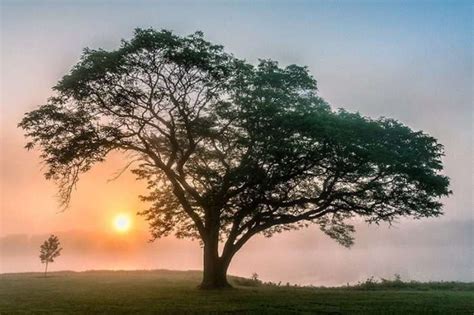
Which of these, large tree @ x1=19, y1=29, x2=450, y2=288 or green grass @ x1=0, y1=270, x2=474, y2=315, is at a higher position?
large tree @ x1=19, y1=29, x2=450, y2=288

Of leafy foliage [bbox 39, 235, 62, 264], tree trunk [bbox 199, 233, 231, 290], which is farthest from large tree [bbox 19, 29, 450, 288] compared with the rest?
leafy foliage [bbox 39, 235, 62, 264]

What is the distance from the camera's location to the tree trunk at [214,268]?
40906mm

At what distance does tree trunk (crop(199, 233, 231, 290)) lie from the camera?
4091 cm

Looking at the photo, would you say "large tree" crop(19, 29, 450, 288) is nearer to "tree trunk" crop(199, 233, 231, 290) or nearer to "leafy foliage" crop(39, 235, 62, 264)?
"tree trunk" crop(199, 233, 231, 290)

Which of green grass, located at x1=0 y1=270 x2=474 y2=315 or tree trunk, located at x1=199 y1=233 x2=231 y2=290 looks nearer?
green grass, located at x1=0 y1=270 x2=474 y2=315

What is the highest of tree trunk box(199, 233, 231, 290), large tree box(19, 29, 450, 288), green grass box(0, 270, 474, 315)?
large tree box(19, 29, 450, 288)

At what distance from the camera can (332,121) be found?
3488 centimetres

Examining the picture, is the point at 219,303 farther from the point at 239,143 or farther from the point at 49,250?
the point at 49,250

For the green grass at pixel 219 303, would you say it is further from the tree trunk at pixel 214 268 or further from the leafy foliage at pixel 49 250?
the leafy foliage at pixel 49 250

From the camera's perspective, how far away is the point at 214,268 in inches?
1635

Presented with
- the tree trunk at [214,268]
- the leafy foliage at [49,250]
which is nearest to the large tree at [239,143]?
the tree trunk at [214,268]

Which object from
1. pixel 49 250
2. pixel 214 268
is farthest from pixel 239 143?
pixel 49 250

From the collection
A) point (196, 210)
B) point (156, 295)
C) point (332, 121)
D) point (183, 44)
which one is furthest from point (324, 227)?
point (183, 44)

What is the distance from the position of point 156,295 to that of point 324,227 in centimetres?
2022
